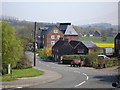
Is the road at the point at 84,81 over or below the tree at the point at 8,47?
below

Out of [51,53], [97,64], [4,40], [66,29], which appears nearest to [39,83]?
[4,40]

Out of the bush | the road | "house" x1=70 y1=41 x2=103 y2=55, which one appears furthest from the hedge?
"house" x1=70 y1=41 x2=103 y2=55

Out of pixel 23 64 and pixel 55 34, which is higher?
pixel 55 34

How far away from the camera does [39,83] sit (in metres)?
22.3

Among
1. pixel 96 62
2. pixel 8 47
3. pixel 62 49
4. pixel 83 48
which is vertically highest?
pixel 83 48

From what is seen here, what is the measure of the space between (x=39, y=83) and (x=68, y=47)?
35.9 m

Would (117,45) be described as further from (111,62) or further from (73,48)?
(111,62)

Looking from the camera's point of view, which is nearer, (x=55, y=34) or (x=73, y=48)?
(x=73, y=48)

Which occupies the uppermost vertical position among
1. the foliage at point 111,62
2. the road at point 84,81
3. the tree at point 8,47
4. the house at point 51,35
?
the house at point 51,35

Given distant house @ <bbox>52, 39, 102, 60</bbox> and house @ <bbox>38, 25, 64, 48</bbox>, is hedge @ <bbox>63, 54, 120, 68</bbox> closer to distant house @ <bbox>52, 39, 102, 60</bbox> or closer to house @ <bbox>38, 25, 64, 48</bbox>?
distant house @ <bbox>52, 39, 102, 60</bbox>

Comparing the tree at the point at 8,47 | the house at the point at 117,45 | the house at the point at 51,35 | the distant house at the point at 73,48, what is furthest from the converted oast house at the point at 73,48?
the house at the point at 51,35

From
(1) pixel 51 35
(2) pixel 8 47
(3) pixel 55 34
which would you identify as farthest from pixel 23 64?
(3) pixel 55 34

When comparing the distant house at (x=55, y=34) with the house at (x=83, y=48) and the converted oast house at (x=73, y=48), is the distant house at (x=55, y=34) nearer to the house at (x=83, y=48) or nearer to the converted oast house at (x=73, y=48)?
the converted oast house at (x=73, y=48)

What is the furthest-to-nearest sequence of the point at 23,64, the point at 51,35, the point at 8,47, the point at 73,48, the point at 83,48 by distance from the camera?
the point at 51,35, the point at 73,48, the point at 83,48, the point at 23,64, the point at 8,47
